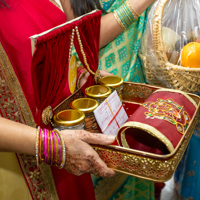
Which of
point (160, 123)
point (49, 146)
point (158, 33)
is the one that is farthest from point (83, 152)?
point (158, 33)

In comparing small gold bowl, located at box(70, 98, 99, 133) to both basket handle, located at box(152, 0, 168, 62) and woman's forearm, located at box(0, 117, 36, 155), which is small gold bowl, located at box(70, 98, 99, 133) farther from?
basket handle, located at box(152, 0, 168, 62)

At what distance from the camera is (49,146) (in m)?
0.52

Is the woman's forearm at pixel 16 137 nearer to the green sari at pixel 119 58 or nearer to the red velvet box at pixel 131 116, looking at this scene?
the red velvet box at pixel 131 116

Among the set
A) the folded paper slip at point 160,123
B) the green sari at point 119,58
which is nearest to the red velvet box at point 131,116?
the folded paper slip at point 160,123

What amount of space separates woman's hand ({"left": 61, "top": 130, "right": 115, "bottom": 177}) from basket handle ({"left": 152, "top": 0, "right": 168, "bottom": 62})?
16.4 inches

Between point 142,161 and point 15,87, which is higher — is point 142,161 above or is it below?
below

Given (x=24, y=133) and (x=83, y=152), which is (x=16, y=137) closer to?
(x=24, y=133)

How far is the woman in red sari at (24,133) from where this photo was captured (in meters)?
0.53

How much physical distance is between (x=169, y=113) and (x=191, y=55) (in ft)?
0.97

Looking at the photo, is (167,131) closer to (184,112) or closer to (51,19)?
(184,112)

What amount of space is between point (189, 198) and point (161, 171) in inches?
32.4

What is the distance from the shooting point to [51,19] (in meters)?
0.76

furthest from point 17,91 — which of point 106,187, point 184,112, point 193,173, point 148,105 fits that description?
point 193,173

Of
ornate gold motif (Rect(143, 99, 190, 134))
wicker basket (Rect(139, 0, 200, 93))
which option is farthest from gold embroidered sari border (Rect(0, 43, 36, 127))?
wicker basket (Rect(139, 0, 200, 93))
